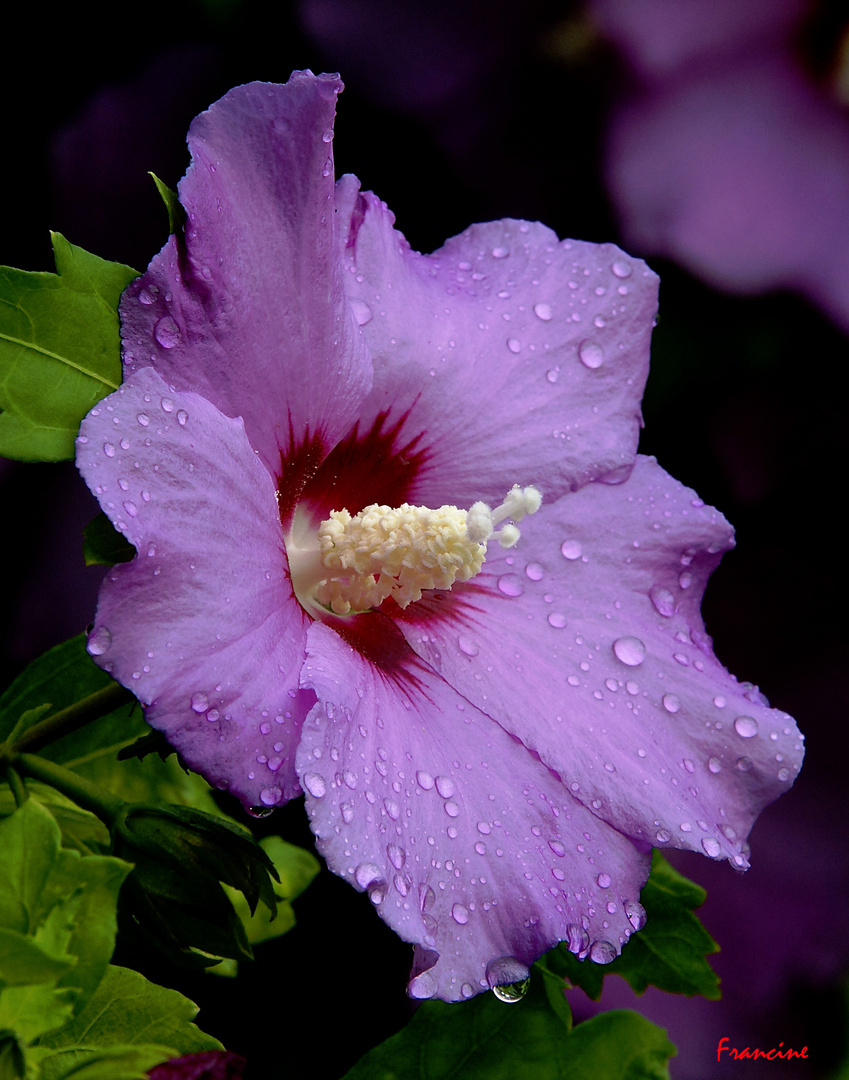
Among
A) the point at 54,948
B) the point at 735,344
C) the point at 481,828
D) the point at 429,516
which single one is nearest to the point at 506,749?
the point at 481,828

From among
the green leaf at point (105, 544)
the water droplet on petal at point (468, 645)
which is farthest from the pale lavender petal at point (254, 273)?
the water droplet on petal at point (468, 645)

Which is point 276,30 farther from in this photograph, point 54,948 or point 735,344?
point 54,948

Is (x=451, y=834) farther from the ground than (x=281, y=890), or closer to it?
farther from the ground

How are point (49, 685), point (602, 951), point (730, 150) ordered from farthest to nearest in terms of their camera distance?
point (730, 150)
point (49, 685)
point (602, 951)

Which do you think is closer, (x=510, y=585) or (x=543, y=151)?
(x=510, y=585)

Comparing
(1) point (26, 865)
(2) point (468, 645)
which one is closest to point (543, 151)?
(2) point (468, 645)

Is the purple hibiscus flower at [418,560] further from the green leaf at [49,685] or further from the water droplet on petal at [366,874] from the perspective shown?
the green leaf at [49,685]

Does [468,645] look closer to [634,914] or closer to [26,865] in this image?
[634,914]
